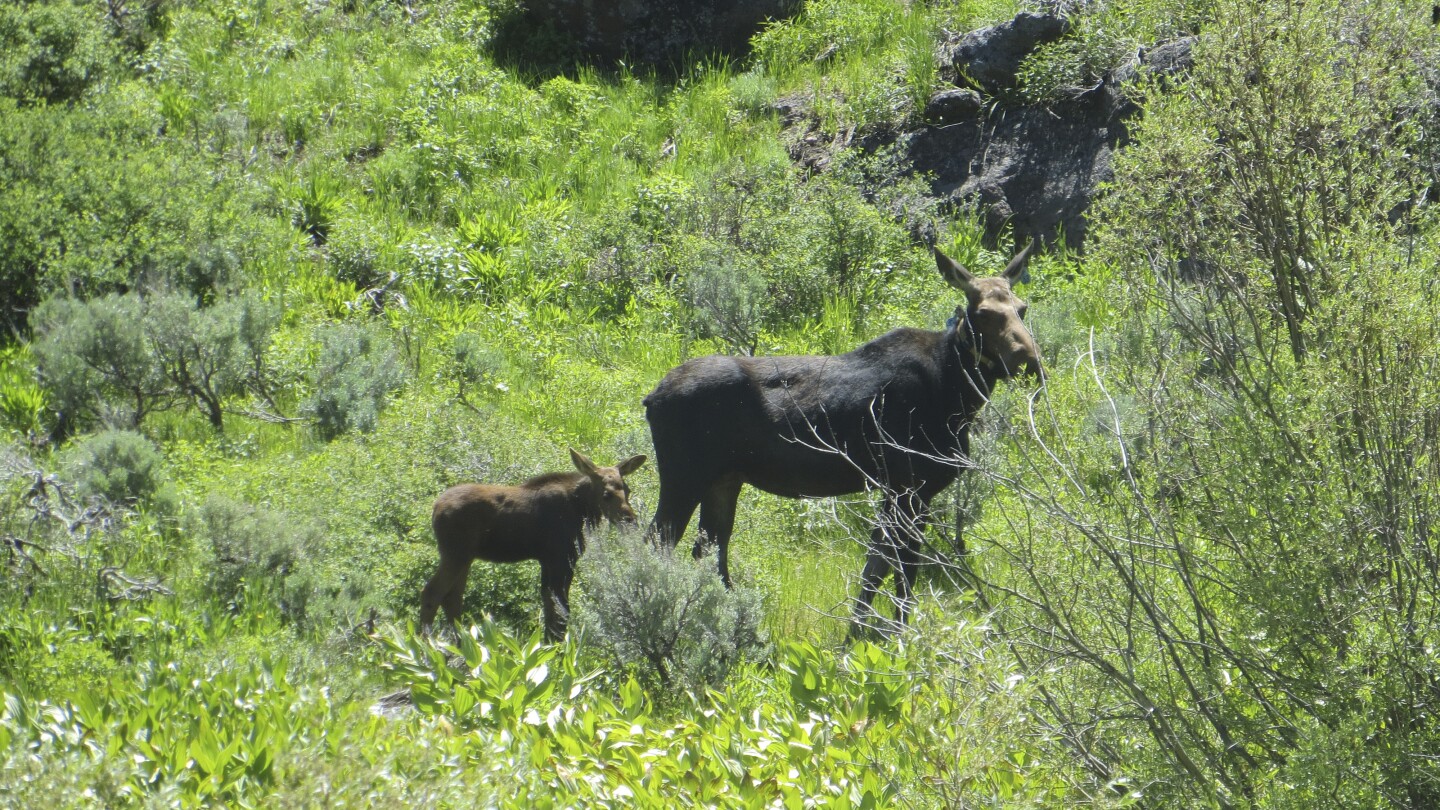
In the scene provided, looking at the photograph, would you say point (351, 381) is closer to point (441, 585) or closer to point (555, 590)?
point (441, 585)

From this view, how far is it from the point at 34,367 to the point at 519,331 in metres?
4.19

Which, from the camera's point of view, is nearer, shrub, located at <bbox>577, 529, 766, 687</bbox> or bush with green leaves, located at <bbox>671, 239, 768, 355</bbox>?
shrub, located at <bbox>577, 529, 766, 687</bbox>

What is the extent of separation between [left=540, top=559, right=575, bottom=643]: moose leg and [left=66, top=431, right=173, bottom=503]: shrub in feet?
11.3

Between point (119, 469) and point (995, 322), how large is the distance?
243 inches

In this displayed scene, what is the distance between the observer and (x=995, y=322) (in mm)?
7902

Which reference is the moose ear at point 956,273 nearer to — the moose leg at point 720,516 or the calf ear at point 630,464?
the moose leg at point 720,516

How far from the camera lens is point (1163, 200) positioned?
521 cm

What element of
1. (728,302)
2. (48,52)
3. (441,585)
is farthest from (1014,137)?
(48,52)

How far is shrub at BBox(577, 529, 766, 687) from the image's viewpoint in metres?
6.86

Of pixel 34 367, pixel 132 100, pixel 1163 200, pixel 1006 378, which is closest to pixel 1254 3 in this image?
pixel 1163 200

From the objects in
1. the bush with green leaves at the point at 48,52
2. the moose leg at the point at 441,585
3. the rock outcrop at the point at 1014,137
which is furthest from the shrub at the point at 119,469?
the rock outcrop at the point at 1014,137

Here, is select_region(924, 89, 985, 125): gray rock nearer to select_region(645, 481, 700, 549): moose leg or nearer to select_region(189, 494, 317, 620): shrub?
select_region(645, 481, 700, 549): moose leg

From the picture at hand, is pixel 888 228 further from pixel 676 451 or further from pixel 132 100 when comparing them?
pixel 132 100

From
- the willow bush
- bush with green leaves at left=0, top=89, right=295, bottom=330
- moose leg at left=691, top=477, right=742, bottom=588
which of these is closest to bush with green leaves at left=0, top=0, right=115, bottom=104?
bush with green leaves at left=0, top=89, right=295, bottom=330
